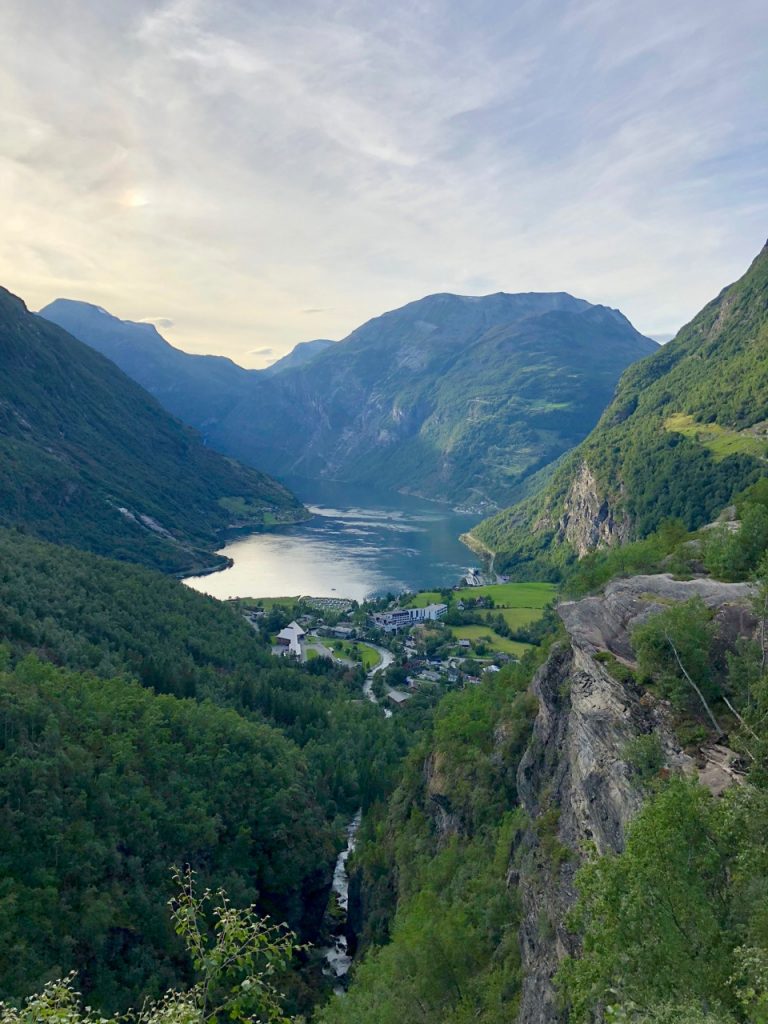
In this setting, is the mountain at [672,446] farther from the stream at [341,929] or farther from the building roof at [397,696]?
the stream at [341,929]

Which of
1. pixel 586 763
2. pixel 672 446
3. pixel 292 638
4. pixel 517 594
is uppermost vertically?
pixel 672 446

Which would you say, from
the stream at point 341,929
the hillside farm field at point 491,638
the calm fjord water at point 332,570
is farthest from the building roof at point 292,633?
the stream at point 341,929

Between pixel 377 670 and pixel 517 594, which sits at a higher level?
pixel 517 594

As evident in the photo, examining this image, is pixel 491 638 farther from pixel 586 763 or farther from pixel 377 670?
pixel 586 763

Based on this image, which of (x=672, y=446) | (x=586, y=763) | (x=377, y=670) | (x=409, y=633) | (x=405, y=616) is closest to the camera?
(x=586, y=763)

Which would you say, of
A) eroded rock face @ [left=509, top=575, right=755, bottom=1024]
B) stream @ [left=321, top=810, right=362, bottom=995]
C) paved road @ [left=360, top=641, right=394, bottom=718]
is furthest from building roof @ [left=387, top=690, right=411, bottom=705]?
eroded rock face @ [left=509, top=575, right=755, bottom=1024]

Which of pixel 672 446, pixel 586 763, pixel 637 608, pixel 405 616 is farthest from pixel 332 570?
pixel 586 763

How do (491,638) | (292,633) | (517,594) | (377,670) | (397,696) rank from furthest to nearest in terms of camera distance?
(517,594)
(292,633)
(491,638)
(377,670)
(397,696)
